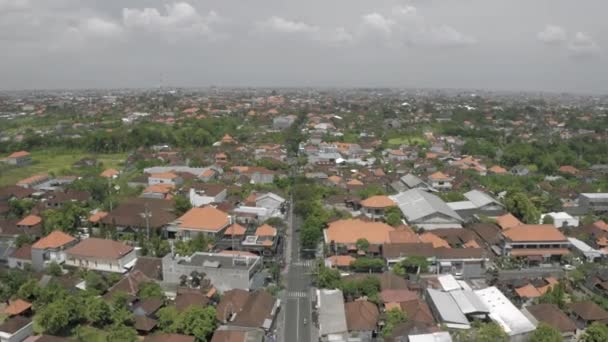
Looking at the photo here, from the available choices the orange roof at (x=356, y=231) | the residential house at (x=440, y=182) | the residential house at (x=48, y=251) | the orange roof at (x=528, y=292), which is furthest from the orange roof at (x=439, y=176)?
the residential house at (x=48, y=251)

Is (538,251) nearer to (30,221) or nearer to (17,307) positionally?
(17,307)

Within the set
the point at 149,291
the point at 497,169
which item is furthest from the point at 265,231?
the point at 497,169

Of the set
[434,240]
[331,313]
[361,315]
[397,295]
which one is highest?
[434,240]

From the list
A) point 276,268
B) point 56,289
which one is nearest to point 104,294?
point 56,289

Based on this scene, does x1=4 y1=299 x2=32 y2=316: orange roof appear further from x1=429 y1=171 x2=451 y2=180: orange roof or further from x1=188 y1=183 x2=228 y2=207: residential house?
x1=429 y1=171 x2=451 y2=180: orange roof

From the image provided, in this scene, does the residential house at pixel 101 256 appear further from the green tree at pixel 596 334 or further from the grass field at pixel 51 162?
the grass field at pixel 51 162

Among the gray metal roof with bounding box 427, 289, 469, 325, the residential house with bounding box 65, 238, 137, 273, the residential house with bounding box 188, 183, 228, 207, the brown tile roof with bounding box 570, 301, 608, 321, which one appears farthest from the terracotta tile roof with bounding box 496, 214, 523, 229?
the residential house with bounding box 65, 238, 137, 273
